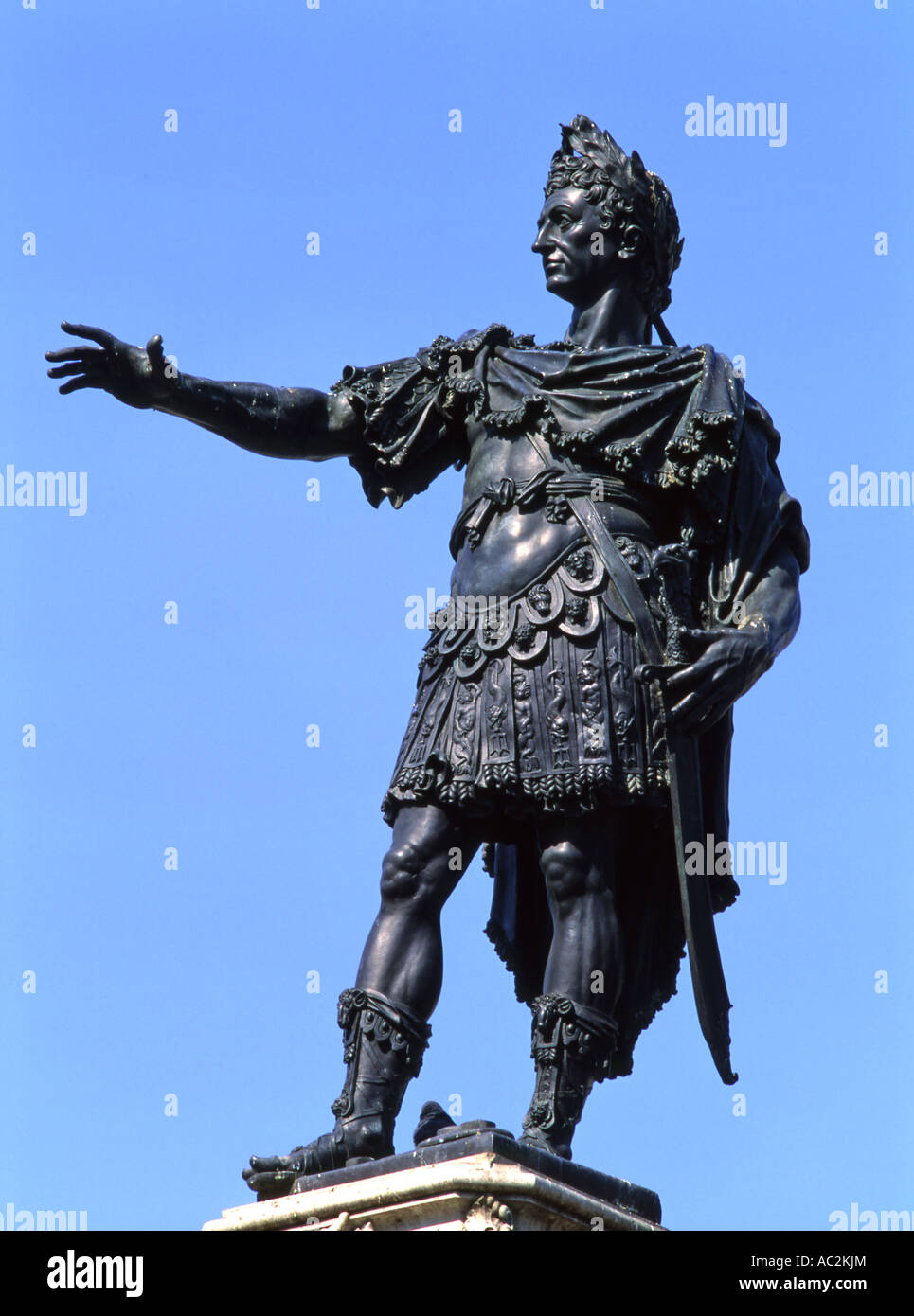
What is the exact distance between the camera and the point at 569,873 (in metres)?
12.1

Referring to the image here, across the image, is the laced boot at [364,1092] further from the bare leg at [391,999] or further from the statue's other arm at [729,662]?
the statue's other arm at [729,662]

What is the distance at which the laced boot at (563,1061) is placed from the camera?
11742 mm

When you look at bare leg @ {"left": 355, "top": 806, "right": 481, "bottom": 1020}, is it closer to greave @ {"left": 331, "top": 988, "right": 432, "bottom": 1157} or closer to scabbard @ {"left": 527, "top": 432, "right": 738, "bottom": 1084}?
greave @ {"left": 331, "top": 988, "right": 432, "bottom": 1157}

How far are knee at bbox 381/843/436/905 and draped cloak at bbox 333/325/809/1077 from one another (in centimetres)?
71

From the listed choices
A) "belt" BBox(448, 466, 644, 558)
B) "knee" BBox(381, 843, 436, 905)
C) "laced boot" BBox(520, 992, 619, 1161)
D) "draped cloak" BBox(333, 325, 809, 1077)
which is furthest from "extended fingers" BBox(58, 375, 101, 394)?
"laced boot" BBox(520, 992, 619, 1161)

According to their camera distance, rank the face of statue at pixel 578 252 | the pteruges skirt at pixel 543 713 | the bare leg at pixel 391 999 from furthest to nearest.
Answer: the face of statue at pixel 578 252
the pteruges skirt at pixel 543 713
the bare leg at pixel 391 999

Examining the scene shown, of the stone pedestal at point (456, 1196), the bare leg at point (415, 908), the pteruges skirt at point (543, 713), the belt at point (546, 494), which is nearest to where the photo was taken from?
the stone pedestal at point (456, 1196)

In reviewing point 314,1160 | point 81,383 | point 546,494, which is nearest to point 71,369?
point 81,383

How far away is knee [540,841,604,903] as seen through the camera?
12.1 meters

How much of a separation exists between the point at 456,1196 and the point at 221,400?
13.4 ft

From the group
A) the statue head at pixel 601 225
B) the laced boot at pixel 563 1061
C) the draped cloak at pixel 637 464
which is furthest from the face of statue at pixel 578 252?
the laced boot at pixel 563 1061

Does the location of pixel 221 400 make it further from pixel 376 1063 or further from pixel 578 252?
pixel 376 1063

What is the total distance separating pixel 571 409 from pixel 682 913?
94.0 inches

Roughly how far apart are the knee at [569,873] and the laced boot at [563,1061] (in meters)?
0.47
